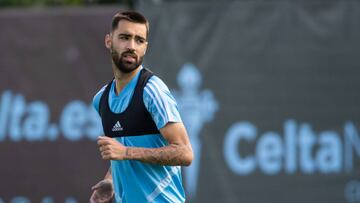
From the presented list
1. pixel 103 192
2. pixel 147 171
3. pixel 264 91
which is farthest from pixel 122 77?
pixel 264 91

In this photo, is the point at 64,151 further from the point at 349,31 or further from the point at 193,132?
the point at 349,31

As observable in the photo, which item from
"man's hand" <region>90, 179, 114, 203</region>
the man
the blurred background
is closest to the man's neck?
the man

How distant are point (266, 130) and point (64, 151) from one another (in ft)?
6.90

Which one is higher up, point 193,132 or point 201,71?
point 201,71

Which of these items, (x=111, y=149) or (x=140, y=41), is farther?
(x=140, y=41)

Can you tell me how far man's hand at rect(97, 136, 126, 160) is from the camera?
5.09m

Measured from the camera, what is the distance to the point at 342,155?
882 cm

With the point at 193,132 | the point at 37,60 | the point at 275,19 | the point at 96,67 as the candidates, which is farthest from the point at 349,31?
the point at 37,60

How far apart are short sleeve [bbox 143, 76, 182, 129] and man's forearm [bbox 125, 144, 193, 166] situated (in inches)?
5.7

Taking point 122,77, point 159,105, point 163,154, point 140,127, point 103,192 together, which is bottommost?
point 103,192

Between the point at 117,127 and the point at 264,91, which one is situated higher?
the point at 264,91

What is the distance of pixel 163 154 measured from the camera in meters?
5.22

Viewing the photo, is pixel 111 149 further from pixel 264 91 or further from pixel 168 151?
pixel 264 91

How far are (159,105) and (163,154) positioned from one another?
290 mm
